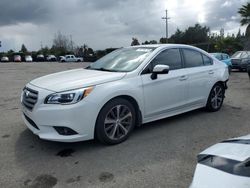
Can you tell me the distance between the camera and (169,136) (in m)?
4.83

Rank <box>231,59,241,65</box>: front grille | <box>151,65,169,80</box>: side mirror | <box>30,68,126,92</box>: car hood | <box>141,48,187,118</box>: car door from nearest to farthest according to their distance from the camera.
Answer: <box>30,68,126,92</box>: car hood < <box>151,65,169,80</box>: side mirror < <box>141,48,187,118</box>: car door < <box>231,59,241,65</box>: front grille

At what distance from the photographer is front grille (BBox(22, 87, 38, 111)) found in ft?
13.7

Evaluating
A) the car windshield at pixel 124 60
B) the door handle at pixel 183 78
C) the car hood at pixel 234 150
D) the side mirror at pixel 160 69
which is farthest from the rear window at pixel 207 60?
the car hood at pixel 234 150

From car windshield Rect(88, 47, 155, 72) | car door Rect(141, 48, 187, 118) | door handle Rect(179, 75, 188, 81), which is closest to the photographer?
car door Rect(141, 48, 187, 118)

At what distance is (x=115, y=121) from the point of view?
14.5 feet

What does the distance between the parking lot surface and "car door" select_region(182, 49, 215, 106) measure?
0.47 metres

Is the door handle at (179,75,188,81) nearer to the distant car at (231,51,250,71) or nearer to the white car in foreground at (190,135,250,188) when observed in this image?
the white car in foreground at (190,135,250,188)

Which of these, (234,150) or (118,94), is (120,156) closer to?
(118,94)

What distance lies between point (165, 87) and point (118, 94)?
1066 mm

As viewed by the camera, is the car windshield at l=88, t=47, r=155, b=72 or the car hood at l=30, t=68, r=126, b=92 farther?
the car windshield at l=88, t=47, r=155, b=72

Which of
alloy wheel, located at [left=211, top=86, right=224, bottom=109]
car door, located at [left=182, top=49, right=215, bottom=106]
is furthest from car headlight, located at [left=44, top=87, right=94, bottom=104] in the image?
alloy wheel, located at [left=211, top=86, right=224, bottom=109]

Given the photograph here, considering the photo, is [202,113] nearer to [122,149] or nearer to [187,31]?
[122,149]

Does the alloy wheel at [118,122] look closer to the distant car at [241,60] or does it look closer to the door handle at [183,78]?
the door handle at [183,78]

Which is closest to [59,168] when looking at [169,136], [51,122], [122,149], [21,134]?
[51,122]
